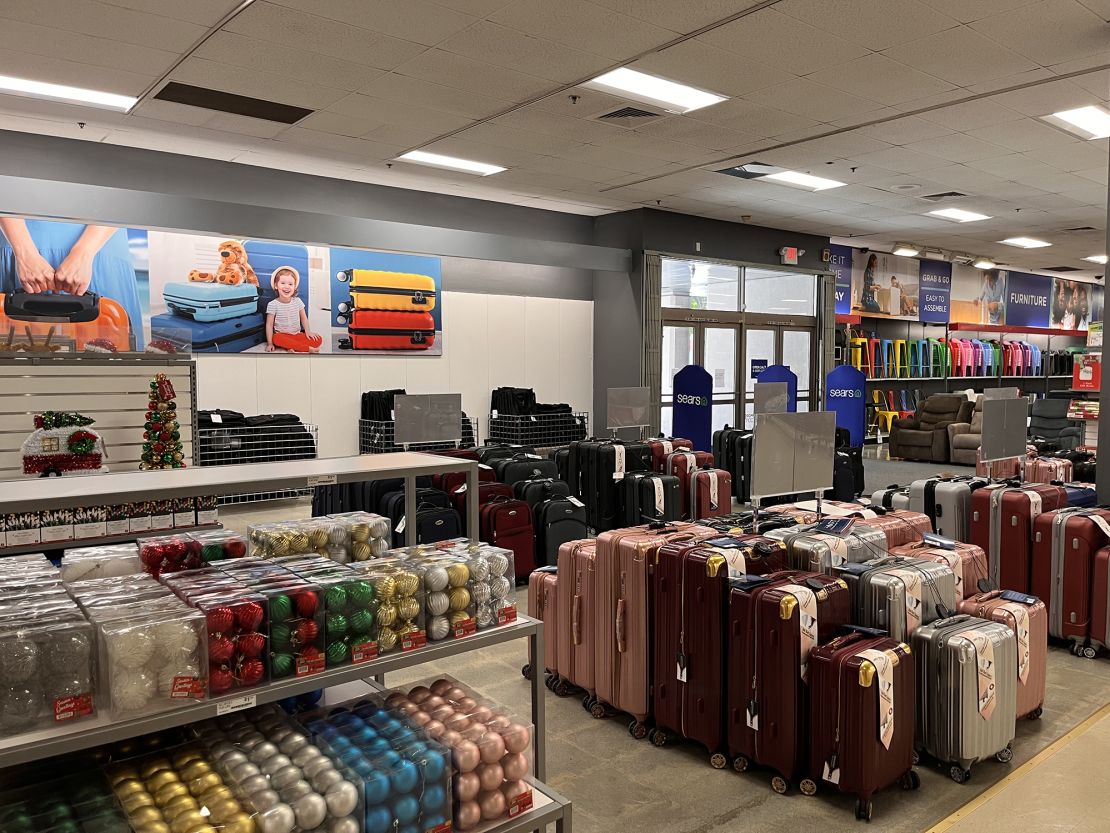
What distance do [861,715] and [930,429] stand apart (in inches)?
441

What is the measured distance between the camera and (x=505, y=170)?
8.52 metres

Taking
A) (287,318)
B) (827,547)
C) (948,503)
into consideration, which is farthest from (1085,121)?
(287,318)

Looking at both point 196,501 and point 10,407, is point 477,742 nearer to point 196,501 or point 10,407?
point 196,501

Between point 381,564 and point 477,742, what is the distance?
1.69 ft

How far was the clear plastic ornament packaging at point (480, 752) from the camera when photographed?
79.7 inches

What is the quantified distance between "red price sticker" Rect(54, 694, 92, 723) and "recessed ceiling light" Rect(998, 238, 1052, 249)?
581 inches

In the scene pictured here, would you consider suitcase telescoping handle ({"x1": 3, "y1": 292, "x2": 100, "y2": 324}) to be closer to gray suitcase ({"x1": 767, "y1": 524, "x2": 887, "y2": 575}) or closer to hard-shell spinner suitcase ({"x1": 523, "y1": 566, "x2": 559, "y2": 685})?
hard-shell spinner suitcase ({"x1": 523, "y1": 566, "x2": 559, "y2": 685})

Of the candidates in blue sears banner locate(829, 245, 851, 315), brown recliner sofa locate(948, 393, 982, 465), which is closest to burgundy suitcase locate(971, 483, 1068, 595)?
brown recliner sofa locate(948, 393, 982, 465)

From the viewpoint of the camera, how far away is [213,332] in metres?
8.52

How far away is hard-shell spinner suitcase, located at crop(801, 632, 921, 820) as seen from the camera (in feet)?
9.64

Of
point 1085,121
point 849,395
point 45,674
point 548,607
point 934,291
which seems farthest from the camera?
point 934,291

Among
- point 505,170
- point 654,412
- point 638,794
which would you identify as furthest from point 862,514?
point 654,412

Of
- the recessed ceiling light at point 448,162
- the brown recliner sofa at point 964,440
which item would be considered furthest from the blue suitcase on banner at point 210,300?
the brown recliner sofa at point 964,440

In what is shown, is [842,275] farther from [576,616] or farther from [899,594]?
[899,594]
